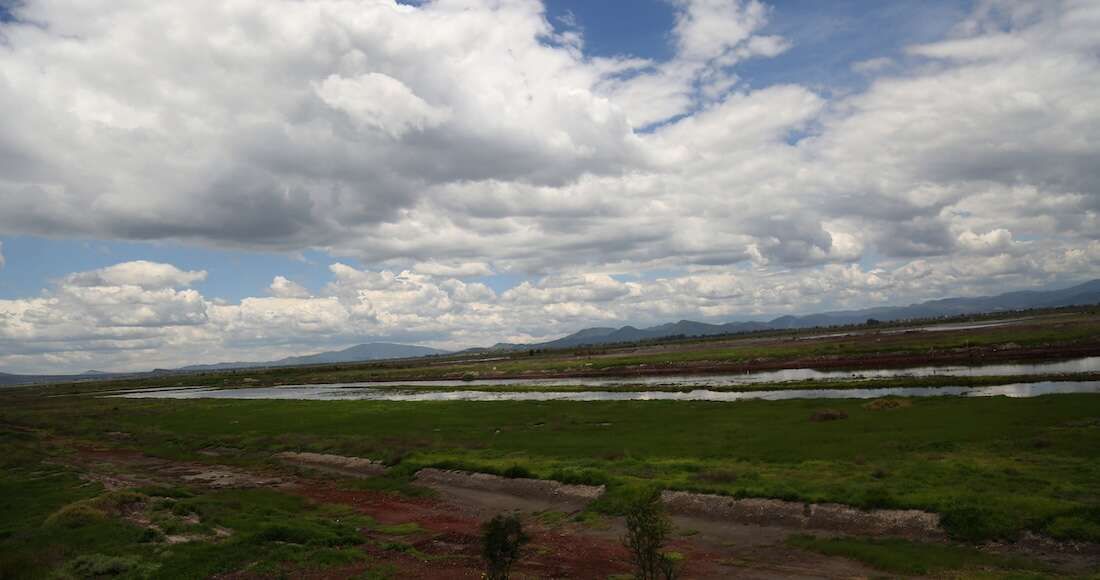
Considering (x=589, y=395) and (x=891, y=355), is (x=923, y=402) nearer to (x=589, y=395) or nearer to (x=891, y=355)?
(x=589, y=395)

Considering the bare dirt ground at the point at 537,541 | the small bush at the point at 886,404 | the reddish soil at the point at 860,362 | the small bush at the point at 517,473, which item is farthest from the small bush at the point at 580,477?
the reddish soil at the point at 860,362

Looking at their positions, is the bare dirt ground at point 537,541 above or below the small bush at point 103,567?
below

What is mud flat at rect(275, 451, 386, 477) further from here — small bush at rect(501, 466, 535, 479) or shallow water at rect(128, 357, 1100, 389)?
shallow water at rect(128, 357, 1100, 389)

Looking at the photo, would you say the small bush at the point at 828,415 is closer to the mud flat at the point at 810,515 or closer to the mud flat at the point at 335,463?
the mud flat at the point at 810,515

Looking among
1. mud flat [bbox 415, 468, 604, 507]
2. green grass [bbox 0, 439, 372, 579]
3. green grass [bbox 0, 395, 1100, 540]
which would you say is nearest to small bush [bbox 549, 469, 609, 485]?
green grass [bbox 0, 395, 1100, 540]

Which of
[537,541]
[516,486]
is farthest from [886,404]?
[537,541]

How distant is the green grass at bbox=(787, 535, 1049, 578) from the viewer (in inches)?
640

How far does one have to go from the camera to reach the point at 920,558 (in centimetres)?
1750

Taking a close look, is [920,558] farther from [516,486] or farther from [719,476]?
[516,486]

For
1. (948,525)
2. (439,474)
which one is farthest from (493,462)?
(948,525)

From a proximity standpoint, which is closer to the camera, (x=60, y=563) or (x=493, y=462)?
(x=60, y=563)

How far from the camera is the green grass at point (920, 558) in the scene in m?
16.3

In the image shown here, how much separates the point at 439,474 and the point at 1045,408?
125ft

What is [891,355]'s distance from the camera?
90875 millimetres
